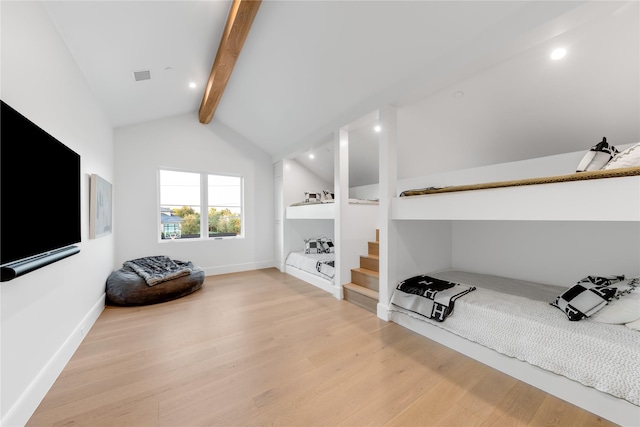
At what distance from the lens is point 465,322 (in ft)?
6.53

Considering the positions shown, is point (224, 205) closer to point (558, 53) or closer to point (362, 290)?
point (362, 290)

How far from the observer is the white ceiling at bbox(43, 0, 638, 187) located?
1.68 meters

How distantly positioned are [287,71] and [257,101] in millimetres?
949

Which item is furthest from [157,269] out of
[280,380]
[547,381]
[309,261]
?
[547,381]

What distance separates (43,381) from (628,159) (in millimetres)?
3748

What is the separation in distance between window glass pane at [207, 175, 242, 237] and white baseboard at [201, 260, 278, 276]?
24.8 inches

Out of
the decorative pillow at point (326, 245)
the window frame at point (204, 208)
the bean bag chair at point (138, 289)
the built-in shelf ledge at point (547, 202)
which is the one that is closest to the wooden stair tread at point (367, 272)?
the built-in shelf ledge at point (547, 202)

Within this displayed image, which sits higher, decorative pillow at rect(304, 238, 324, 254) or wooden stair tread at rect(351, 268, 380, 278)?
decorative pillow at rect(304, 238, 324, 254)

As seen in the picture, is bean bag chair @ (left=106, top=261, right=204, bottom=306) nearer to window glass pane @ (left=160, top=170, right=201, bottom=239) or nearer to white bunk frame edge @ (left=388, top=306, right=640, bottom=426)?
window glass pane @ (left=160, top=170, right=201, bottom=239)

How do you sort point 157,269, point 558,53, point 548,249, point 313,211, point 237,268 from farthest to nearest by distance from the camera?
point 237,268
point 313,211
point 157,269
point 548,249
point 558,53

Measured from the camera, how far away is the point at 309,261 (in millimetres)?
4082

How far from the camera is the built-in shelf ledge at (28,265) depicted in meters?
1.09

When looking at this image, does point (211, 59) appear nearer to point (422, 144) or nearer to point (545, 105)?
point (422, 144)

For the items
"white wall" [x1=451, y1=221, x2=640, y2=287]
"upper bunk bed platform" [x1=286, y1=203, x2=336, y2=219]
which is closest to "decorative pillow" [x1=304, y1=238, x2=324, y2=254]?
"upper bunk bed platform" [x1=286, y1=203, x2=336, y2=219]
